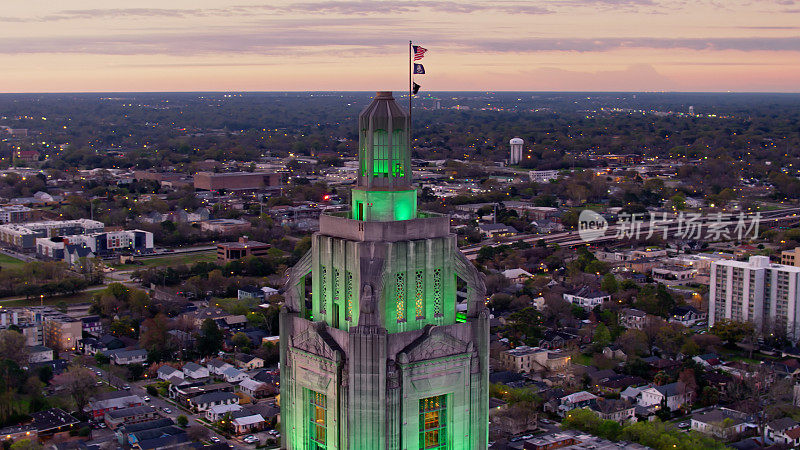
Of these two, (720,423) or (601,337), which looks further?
(601,337)

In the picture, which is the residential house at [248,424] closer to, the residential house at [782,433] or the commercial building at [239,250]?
the residential house at [782,433]

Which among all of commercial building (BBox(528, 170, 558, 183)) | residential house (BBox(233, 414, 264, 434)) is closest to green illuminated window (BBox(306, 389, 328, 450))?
residential house (BBox(233, 414, 264, 434))

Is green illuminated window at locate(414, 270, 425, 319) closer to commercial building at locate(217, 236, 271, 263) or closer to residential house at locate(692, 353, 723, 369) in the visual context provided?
residential house at locate(692, 353, 723, 369)

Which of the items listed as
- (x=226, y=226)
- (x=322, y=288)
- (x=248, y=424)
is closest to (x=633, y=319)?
(x=248, y=424)

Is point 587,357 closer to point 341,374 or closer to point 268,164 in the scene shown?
point 341,374

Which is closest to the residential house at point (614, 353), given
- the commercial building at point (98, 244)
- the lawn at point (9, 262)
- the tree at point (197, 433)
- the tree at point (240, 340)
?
the tree at point (240, 340)

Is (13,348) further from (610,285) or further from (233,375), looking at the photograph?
(610,285)

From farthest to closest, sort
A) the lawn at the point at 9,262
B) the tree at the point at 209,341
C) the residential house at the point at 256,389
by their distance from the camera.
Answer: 1. the lawn at the point at 9,262
2. the tree at the point at 209,341
3. the residential house at the point at 256,389
